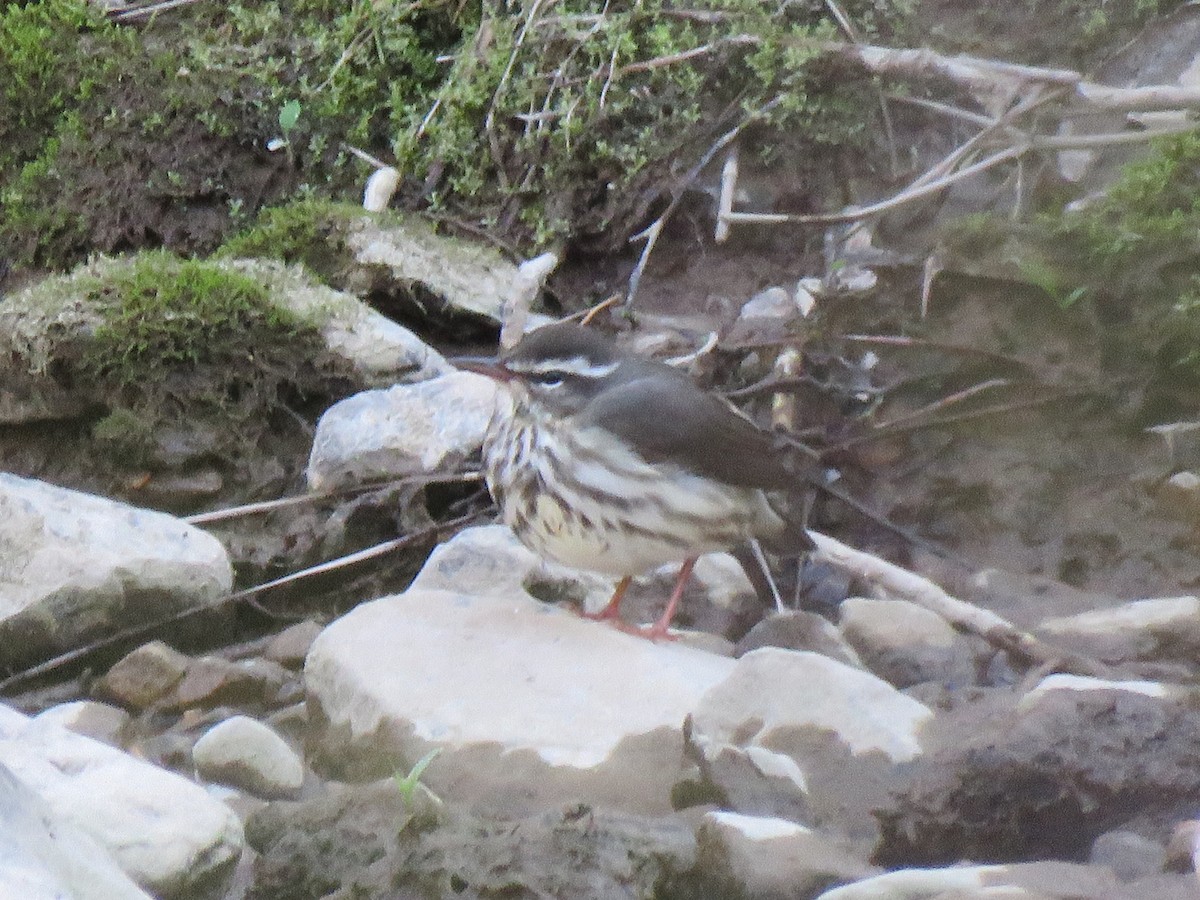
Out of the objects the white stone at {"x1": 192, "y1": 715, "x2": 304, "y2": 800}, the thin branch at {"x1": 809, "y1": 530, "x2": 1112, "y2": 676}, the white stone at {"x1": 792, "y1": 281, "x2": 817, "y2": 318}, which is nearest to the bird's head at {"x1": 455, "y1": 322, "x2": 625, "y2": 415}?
the thin branch at {"x1": 809, "y1": 530, "x2": 1112, "y2": 676}

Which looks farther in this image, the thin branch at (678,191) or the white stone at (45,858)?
the thin branch at (678,191)

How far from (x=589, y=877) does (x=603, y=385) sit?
1.89 meters

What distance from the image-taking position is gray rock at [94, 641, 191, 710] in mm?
3719

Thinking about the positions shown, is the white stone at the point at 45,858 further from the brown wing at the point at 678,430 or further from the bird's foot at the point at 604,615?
the brown wing at the point at 678,430

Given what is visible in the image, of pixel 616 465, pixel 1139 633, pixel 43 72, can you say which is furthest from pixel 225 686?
pixel 43 72

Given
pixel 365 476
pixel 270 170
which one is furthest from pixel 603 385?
pixel 270 170

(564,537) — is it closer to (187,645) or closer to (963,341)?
(187,645)

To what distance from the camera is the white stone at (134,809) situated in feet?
8.73

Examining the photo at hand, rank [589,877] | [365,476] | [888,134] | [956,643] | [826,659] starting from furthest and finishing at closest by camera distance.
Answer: [888,134]
[365,476]
[956,643]
[826,659]
[589,877]

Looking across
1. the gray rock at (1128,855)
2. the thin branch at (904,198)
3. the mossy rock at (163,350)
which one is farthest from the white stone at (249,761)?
the thin branch at (904,198)

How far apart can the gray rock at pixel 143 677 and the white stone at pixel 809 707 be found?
1.28 metres

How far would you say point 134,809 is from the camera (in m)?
2.73

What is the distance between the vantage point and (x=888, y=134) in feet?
17.9

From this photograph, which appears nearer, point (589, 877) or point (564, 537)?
point (589, 877)
